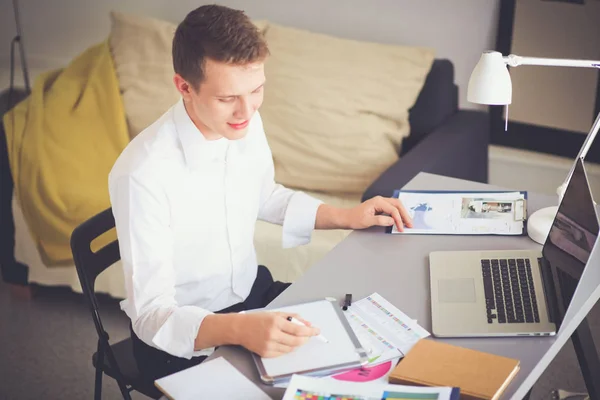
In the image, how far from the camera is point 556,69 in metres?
2.62

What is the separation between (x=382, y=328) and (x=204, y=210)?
0.50 meters

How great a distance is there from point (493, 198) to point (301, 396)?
86cm

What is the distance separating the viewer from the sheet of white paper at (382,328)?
1280 millimetres

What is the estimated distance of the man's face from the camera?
1.42 m

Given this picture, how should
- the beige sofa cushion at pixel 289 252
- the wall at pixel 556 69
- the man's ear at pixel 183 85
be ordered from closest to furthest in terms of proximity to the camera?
the man's ear at pixel 183 85 → the beige sofa cushion at pixel 289 252 → the wall at pixel 556 69

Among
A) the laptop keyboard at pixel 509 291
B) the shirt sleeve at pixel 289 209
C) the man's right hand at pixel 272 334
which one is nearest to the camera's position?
the man's right hand at pixel 272 334

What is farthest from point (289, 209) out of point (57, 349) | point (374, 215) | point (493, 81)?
point (57, 349)

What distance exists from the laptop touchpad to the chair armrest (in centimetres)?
69

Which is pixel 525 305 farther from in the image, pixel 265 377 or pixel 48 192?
pixel 48 192

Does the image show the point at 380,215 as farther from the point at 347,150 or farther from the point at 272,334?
the point at 347,150

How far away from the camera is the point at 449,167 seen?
2.39m

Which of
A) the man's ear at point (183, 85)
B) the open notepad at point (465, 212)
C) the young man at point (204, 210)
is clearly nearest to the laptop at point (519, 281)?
the open notepad at point (465, 212)

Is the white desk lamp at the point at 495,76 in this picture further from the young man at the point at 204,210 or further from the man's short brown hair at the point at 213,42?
the man's short brown hair at the point at 213,42

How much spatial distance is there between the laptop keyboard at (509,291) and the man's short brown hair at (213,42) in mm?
645
